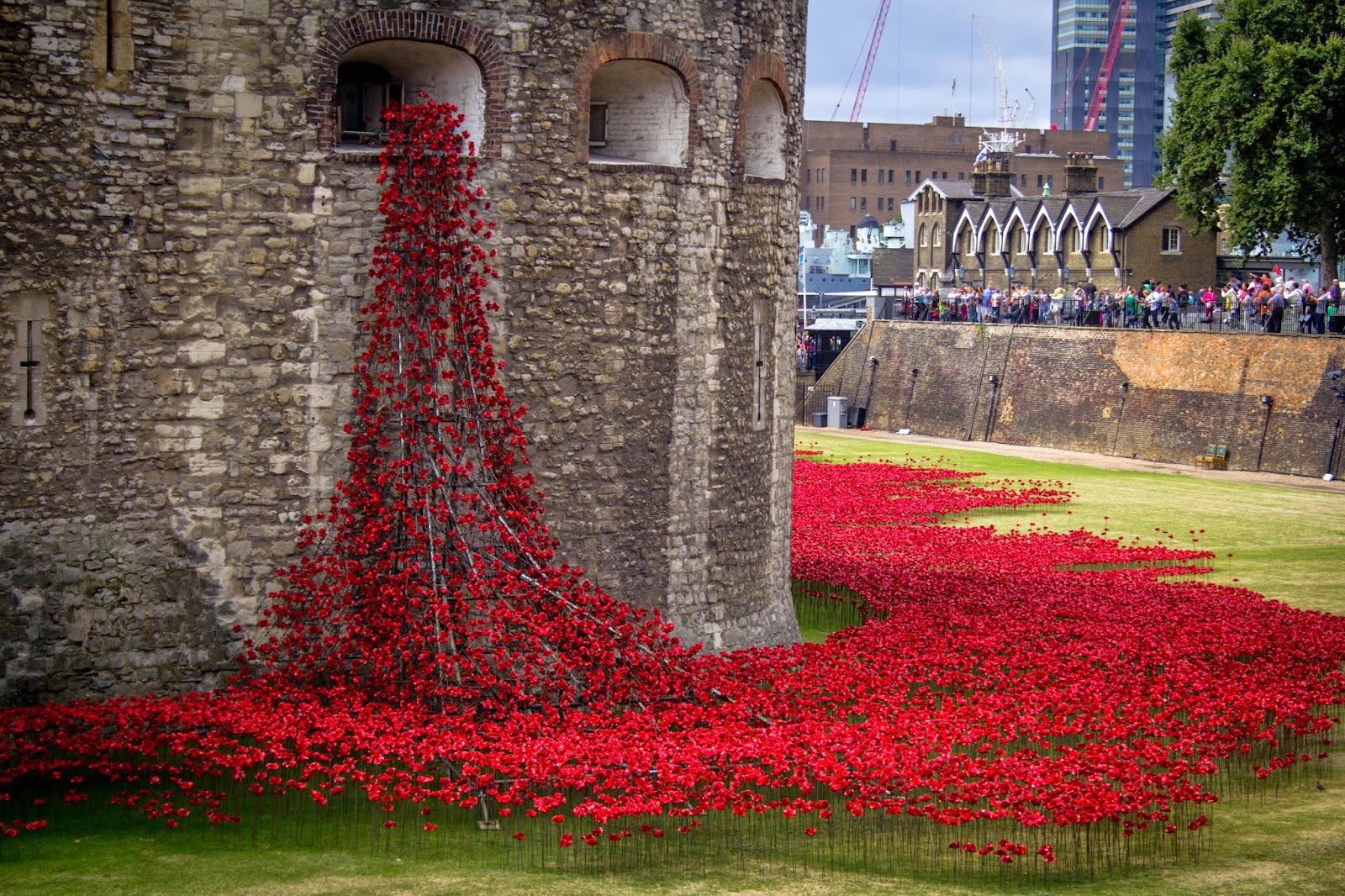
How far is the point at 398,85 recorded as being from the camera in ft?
53.3

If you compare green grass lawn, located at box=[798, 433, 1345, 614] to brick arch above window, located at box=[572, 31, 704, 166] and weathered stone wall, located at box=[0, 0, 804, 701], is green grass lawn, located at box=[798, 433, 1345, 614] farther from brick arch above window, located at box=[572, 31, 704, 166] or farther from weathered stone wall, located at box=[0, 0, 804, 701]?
brick arch above window, located at box=[572, 31, 704, 166]

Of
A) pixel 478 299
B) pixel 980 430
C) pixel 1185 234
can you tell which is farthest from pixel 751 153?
pixel 1185 234

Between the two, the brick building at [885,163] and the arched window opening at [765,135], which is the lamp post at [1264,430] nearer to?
the arched window opening at [765,135]

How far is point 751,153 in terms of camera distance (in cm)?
1894

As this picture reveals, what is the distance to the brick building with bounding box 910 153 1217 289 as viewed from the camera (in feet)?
221

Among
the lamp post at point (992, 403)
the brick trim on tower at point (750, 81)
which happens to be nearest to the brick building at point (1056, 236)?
the lamp post at point (992, 403)

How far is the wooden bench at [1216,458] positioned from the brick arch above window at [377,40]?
2963 cm

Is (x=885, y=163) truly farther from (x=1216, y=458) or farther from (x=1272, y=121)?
(x=1216, y=458)

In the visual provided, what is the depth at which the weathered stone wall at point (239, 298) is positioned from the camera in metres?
14.5

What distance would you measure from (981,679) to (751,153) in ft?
21.9

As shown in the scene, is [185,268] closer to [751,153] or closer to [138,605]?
[138,605]

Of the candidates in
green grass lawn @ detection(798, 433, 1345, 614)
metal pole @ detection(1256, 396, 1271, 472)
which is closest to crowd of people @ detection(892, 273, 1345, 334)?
metal pole @ detection(1256, 396, 1271, 472)

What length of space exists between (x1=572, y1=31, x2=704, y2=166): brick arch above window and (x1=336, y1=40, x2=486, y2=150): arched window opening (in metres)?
1.03

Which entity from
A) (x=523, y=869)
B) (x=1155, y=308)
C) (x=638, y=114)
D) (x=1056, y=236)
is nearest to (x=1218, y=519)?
(x=1155, y=308)
